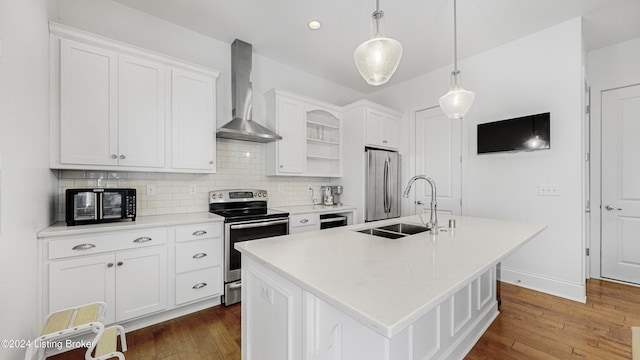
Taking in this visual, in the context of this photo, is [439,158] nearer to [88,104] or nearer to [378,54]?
[378,54]

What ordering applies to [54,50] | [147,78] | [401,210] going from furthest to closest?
[401,210], [147,78], [54,50]

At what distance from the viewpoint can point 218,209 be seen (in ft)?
9.55

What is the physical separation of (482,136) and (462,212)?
41.7 inches

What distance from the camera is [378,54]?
149cm

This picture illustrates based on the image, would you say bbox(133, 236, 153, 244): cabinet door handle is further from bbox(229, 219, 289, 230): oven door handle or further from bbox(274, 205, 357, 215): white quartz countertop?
bbox(274, 205, 357, 215): white quartz countertop

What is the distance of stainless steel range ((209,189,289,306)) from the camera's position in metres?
2.52

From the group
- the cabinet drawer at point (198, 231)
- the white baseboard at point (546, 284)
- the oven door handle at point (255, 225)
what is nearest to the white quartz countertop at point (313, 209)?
the oven door handle at point (255, 225)

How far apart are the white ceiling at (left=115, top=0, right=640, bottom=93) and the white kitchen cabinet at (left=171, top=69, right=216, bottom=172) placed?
0.65 meters

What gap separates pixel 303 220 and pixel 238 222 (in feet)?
2.86

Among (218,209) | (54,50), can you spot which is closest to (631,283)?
(218,209)

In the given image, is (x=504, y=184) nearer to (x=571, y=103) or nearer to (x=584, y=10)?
(x=571, y=103)

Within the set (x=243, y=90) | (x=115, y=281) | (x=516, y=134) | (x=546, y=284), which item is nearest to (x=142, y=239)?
(x=115, y=281)

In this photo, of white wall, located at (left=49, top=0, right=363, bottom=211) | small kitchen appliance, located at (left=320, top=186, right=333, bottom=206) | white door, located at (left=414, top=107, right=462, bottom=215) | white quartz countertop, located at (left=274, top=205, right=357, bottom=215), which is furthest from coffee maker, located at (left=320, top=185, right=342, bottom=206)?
white door, located at (left=414, top=107, right=462, bottom=215)

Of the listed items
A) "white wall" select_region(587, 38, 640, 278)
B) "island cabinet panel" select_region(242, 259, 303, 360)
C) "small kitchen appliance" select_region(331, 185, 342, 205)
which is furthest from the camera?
"small kitchen appliance" select_region(331, 185, 342, 205)
